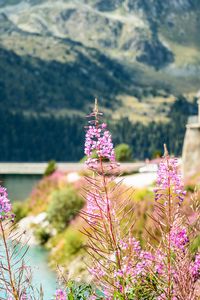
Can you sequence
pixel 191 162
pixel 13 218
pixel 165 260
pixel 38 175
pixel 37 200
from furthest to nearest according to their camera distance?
pixel 38 175, pixel 37 200, pixel 191 162, pixel 165 260, pixel 13 218

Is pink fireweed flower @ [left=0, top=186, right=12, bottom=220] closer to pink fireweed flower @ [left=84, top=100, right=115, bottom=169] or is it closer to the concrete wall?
pink fireweed flower @ [left=84, top=100, right=115, bottom=169]

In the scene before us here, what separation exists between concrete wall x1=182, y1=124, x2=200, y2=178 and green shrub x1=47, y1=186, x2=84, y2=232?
9.97 meters

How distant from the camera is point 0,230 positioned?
908 cm

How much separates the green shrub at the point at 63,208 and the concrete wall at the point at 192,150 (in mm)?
9974

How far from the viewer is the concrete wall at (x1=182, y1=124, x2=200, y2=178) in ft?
245

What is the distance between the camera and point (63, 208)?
246 ft

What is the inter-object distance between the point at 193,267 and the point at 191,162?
6525cm

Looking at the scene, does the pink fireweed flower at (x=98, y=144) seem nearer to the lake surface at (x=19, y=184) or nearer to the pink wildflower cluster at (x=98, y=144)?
the pink wildflower cluster at (x=98, y=144)

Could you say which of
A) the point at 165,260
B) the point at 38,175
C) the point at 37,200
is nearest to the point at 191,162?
the point at 37,200

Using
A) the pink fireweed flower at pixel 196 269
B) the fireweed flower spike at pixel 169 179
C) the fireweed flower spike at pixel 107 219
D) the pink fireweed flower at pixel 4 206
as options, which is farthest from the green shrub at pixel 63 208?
the pink fireweed flower at pixel 4 206

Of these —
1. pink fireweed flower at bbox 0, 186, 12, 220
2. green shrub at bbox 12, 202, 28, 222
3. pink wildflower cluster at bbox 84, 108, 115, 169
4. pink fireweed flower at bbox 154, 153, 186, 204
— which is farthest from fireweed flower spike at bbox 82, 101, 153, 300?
green shrub at bbox 12, 202, 28, 222

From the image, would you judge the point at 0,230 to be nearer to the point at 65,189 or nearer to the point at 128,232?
the point at 128,232

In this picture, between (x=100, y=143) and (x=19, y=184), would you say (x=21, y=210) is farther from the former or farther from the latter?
(x=100, y=143)

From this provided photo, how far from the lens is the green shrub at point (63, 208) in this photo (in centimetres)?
7406
